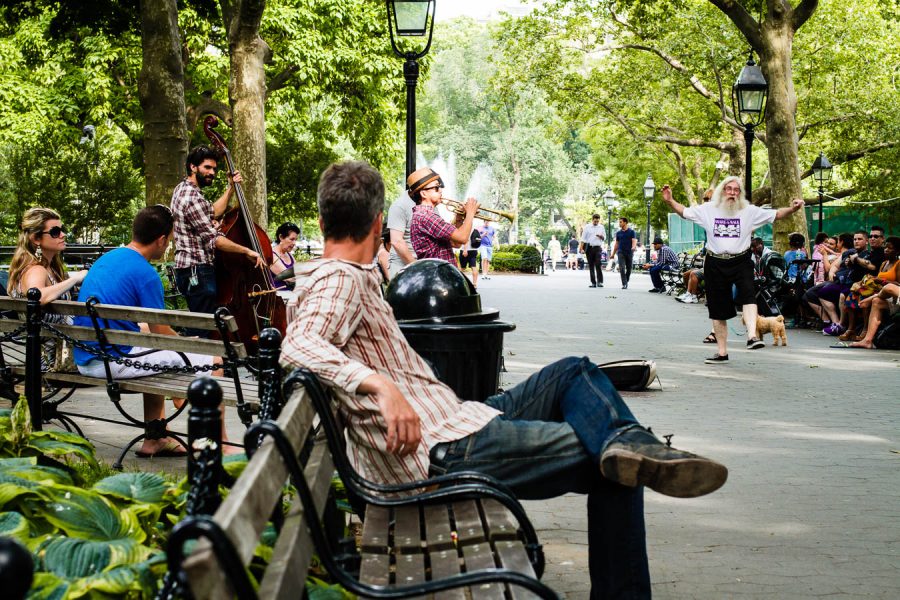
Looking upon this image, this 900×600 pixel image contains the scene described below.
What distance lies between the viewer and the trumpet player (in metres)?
8.41

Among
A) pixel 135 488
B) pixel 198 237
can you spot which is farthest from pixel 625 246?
pixel 135 488

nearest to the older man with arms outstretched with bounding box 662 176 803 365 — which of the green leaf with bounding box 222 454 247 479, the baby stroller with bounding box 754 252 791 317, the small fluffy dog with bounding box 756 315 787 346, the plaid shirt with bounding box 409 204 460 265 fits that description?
the small fluffy dog with bounding box 756 315 787 346

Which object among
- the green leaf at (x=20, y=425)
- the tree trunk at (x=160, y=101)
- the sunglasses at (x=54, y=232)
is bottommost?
the green leaf at (x=20, y=425)

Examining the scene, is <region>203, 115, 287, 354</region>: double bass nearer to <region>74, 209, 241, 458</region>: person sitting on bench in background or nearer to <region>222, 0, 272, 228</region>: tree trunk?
<region>74, 209, 241, 458</region>: person sitting on bench in background

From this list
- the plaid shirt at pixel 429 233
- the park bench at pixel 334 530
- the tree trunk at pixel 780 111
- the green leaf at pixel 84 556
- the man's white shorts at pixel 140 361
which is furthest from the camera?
the tree trunk at pixel 780 111

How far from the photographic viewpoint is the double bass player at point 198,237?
889cm

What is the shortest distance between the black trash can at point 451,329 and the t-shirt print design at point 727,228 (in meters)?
7.00

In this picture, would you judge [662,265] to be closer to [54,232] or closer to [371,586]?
[54,232]

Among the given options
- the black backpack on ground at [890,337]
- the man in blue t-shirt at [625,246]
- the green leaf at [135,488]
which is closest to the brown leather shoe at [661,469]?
the green leaf at [135,488]

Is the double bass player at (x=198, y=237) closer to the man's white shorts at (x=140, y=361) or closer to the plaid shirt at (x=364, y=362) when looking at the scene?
the man's white shorts at (x=140, y=361)

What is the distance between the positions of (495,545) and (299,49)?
91.5 feet

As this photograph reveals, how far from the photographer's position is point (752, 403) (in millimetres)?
8977

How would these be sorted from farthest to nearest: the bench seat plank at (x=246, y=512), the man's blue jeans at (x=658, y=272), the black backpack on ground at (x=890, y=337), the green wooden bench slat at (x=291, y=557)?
the man's blue jeans at (x=658, y=272)
the black backpack on ground at (x=890, y=337)
the green wooden bench slat at (x=291, y=557)
the bench seat plank at (x=246, y=512)

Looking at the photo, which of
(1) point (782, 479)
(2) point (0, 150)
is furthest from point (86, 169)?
(1) point (782, 479)
